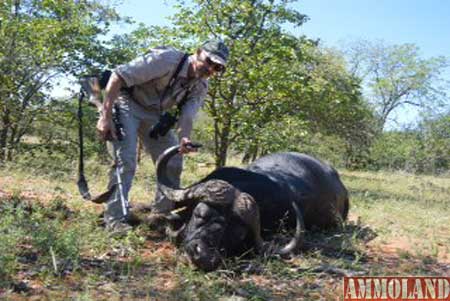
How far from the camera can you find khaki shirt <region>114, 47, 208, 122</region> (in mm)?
4773

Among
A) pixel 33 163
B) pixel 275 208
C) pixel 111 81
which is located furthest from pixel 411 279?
pixel 33 163

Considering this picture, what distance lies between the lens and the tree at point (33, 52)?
9.84 meters

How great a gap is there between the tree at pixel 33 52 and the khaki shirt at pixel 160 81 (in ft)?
17.0

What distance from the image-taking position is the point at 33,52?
9.95 m

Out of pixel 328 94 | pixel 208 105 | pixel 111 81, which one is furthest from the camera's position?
pixel 328 94

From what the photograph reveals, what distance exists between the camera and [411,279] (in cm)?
402

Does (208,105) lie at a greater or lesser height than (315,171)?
greater

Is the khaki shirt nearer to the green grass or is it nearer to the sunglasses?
the sunglasses

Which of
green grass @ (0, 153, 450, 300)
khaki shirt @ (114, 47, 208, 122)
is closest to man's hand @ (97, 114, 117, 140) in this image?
khaki shirt @ (114, 47, 208, 122)

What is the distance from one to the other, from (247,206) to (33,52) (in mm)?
7094

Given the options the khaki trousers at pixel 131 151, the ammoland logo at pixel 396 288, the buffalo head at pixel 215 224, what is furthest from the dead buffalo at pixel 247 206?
the ammoland logo at pixel 396 288

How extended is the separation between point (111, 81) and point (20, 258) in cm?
174

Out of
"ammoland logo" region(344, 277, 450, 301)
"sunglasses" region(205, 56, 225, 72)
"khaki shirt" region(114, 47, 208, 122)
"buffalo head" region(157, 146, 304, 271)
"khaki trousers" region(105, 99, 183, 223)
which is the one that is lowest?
"ammoland logo" region(344, 277, 450, 301)

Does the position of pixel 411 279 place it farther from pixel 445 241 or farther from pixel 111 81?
pixel 111 81
